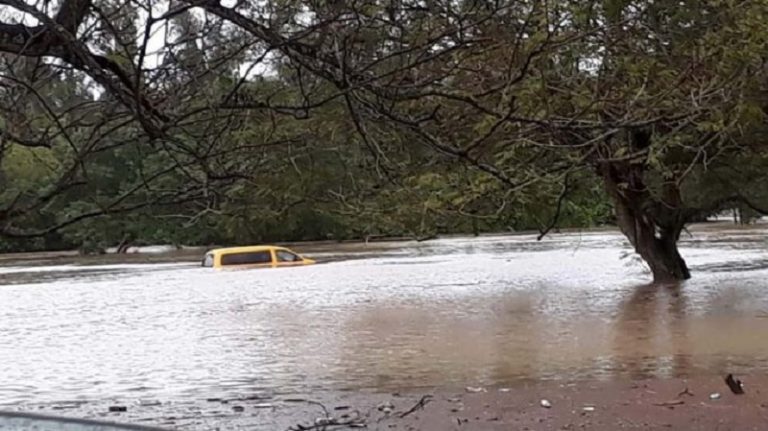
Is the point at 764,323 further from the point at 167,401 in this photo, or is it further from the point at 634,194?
the point at 167,401

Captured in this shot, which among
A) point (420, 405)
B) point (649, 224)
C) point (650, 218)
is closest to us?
point (420, 405)

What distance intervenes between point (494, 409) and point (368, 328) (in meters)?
7.29

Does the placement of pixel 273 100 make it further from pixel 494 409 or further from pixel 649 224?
pixel 649 224

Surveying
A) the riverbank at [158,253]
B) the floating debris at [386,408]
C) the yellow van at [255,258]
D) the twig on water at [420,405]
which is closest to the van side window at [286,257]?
the yellow van at [255,258]

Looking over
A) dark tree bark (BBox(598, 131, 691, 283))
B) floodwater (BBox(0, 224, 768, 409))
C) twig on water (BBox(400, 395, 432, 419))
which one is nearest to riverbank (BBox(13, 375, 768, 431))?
twig on water (BBox(400, 395, 432, 419))

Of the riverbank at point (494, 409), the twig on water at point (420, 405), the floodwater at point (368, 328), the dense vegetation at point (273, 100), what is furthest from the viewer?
the floodwater at point (368, 328)

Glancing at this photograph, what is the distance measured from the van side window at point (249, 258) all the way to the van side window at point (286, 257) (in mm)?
299

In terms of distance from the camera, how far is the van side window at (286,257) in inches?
1272

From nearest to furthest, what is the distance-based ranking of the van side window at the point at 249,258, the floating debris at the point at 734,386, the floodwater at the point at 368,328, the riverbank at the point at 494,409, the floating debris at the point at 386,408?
1. the riverbank at the point at 494,409
2. the floating debris at the point at 386,408
3. the floating debris at the point at 734,386
4. the floodwater at the point at 368,328
5. the van side window at the point at 249,258

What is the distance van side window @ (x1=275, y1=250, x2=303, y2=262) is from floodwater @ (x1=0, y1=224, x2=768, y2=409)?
8.83 feet

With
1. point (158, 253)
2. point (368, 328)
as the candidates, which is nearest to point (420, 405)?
point (368, 328)

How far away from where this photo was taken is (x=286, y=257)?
32.4 m

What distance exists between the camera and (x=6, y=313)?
19.5 metres

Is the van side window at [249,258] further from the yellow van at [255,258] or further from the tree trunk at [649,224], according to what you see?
the tree trunk at [649,224]
